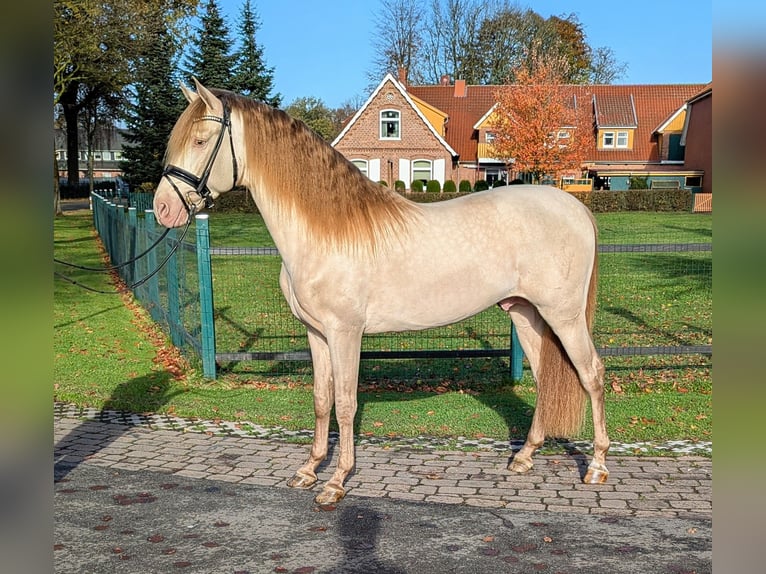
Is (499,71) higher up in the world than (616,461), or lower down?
higher up

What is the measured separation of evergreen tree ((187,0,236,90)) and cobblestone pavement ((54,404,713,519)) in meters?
Result: 36.3

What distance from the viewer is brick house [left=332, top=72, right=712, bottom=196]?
154ft

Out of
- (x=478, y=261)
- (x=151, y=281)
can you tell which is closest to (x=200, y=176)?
(x=478, y=261)

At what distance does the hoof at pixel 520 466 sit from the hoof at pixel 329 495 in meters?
1.34

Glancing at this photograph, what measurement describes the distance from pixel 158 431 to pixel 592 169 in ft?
168

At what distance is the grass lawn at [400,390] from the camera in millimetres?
6426

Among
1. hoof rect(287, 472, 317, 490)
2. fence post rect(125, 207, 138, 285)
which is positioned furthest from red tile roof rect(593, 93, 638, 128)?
hoof rect(287, 472, 317, 490)

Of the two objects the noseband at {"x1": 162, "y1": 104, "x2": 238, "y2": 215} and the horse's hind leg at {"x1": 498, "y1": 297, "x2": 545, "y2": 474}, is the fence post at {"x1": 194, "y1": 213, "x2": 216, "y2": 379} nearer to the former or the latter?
the noseband at {"x1": 162, "y1": 104, "x2": 238, "y2": 215}
